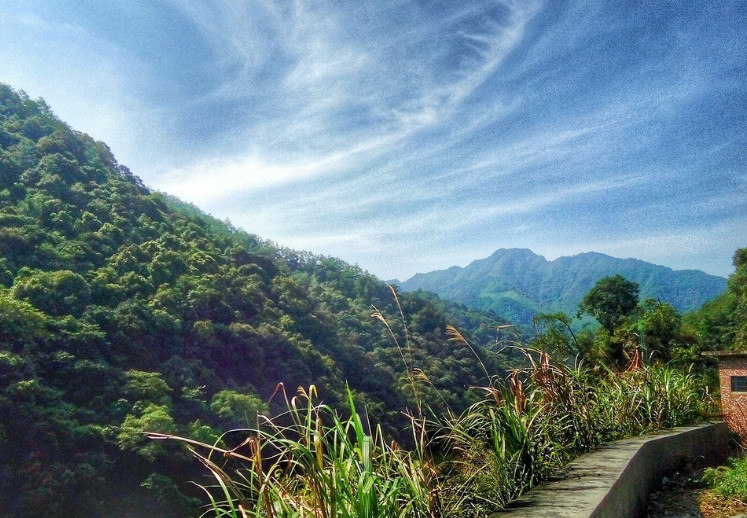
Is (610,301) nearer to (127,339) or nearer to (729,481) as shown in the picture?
(127,339)

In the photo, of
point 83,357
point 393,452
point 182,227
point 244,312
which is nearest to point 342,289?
point 182,227

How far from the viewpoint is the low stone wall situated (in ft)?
5.61

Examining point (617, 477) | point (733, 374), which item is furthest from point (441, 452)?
point (733, 374)

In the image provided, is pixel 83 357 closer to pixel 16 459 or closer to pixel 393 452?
pixel 16 459

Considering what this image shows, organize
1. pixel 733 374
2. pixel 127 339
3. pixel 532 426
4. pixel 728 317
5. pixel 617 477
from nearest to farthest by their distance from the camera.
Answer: pixel 617 477 < pixel 532 426 < pixel 733 374 < pixel 127 339 < pixel 728 317

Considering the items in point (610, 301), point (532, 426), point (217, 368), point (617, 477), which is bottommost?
point (217, 368)

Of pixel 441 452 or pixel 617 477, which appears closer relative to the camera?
pixel 617 477

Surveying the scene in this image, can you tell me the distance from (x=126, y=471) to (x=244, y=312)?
13.0 m

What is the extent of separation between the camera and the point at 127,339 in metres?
22.1

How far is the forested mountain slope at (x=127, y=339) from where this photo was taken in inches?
647

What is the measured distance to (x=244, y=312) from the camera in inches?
1168

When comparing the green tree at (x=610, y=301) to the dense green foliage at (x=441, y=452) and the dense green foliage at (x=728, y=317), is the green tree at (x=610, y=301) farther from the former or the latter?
the dense green foliage at (x=441, y=452)

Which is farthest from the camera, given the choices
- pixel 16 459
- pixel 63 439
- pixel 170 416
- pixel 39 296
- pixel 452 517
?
pixel 39 296

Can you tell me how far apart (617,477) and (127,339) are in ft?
75.0
